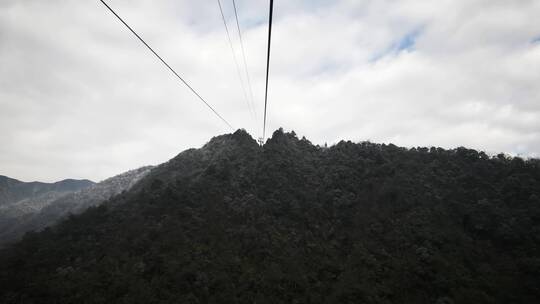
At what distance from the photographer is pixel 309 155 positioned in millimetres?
46812

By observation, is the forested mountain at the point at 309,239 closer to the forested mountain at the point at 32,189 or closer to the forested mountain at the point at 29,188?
the forested mountain at the point at 32,189

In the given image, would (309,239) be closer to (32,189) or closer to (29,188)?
(32,189)

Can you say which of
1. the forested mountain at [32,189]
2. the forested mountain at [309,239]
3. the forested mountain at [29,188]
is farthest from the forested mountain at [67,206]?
the forested mountain at [309,239]

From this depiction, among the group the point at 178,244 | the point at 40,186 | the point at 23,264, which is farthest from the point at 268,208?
the point at 40,186

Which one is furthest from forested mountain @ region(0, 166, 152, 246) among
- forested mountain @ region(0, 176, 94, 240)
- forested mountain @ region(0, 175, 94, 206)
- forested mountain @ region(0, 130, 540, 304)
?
forested mountain @ region(0, 130, 540, 304)

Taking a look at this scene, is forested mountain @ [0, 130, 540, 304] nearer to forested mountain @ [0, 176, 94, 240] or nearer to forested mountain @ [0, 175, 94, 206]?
forested mountain @ [0, 176, 94, 240]

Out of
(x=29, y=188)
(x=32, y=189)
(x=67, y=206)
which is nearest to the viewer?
(x=67, y=206)

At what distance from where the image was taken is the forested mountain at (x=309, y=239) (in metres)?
21.6

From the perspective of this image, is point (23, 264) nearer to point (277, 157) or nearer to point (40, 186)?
point (277, 157)

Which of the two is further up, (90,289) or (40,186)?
(40,186)

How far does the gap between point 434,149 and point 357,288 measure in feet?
99.8

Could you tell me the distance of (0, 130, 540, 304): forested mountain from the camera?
21.6 meters

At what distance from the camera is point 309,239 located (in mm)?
28656

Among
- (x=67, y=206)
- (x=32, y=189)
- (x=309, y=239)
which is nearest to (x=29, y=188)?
(x=32, y=189)
